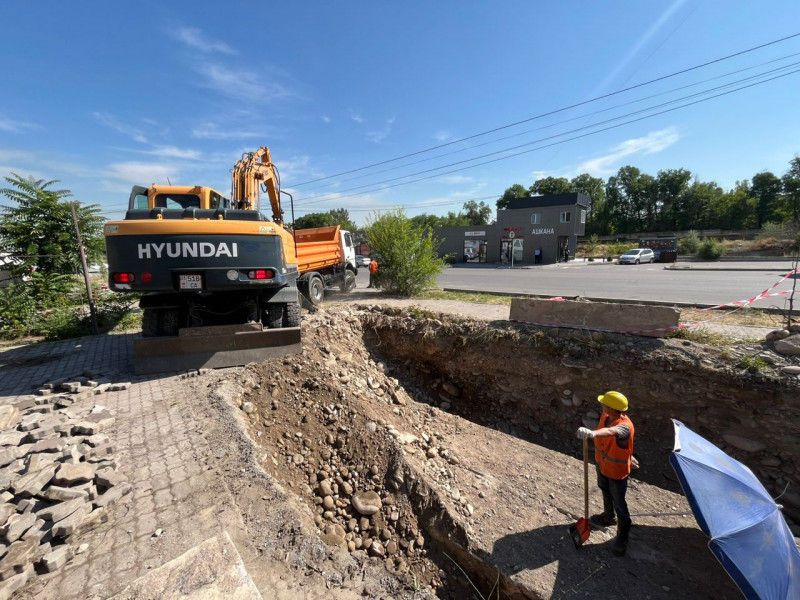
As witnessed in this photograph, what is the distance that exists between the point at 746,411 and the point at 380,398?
4939 millimetres

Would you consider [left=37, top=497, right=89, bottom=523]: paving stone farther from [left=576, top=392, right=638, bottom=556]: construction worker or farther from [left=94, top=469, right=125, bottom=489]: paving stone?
[left=576, top=392, right=638, bottom=556]: construction worker

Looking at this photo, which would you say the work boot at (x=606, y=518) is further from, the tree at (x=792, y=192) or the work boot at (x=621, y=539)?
the tree at (x=792, y=192)

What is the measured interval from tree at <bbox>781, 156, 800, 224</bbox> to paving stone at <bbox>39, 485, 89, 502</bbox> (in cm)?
7056

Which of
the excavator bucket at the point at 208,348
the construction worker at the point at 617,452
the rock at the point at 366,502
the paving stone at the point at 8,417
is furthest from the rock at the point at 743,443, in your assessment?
the paving stone at the point at 8,417

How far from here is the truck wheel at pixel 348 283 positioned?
11.8 metres

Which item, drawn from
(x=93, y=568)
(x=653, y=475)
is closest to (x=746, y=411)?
(x=653, y=475)

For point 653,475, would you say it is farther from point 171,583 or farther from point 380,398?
point 171,583

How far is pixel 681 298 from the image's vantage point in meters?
10.3

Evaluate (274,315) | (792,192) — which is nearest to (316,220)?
(274,315)

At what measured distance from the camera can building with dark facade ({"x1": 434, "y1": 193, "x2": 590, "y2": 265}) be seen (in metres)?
30.9

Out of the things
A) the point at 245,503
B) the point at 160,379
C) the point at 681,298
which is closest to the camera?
the point at 245,503

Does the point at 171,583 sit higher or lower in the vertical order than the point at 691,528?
higher

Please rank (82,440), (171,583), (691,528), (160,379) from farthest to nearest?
(160,379) → (691,528) → (82,440) → (171,583)

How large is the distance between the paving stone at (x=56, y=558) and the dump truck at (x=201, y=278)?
3024 millimetres
